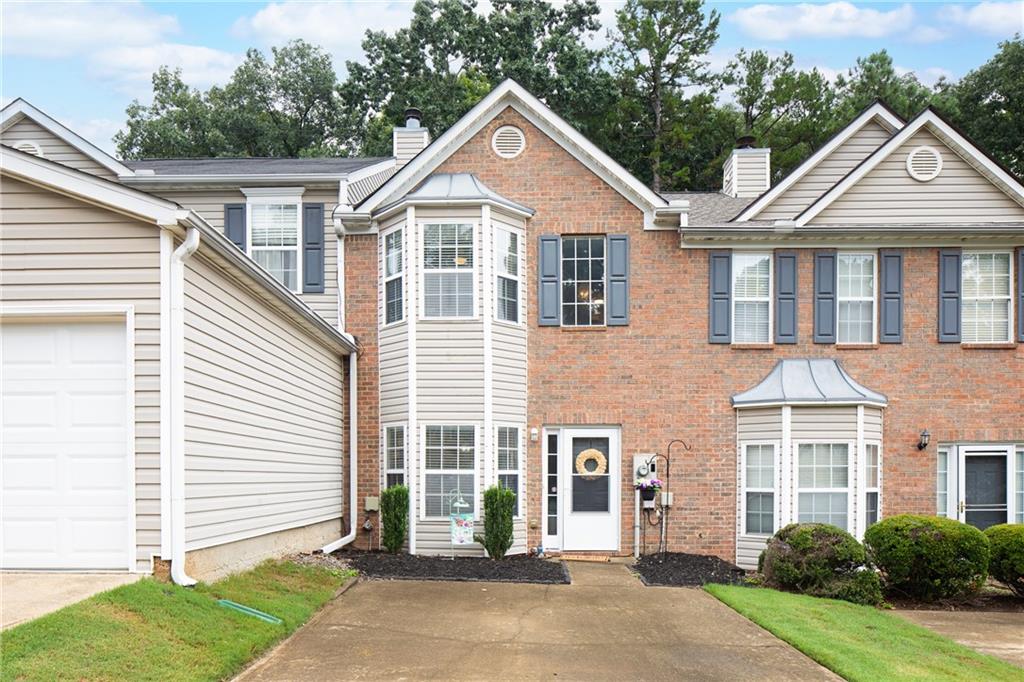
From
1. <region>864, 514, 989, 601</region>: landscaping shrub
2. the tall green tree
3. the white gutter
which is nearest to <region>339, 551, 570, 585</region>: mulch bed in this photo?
the white gutter

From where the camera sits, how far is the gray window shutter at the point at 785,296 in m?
14.4

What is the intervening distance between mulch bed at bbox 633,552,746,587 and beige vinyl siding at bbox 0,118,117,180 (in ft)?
36.3

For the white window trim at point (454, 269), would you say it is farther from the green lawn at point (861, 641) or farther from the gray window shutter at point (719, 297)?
the green lawn at point (861, 641)

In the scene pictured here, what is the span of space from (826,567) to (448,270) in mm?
6891

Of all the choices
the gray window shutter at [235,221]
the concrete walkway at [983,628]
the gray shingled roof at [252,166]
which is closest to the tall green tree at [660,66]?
the gray shingled roof at [252,166]

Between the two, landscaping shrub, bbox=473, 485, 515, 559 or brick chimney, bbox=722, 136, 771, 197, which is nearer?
landscaping shrub, bbox=473, 485, 515, 559

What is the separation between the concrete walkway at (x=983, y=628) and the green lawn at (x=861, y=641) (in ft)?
1.04

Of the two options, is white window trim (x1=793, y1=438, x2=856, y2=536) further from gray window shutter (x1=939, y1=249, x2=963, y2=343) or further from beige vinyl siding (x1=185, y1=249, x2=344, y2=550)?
beige vinyl siding (x1=185, y1=249, x2=344, y2=550)

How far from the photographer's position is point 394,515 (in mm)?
13305

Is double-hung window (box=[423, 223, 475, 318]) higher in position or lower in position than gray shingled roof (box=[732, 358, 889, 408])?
higher

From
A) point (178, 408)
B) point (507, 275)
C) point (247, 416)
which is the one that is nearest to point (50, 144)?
point (507, 275)

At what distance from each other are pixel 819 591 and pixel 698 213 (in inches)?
275

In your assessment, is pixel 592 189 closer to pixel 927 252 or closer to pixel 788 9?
pixel 927 252

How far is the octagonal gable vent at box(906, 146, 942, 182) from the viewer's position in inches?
567
